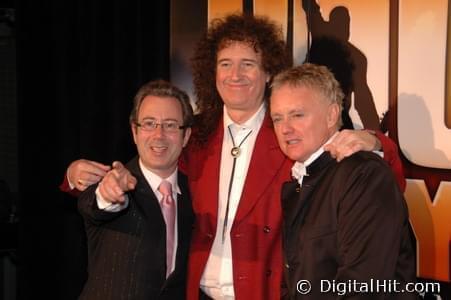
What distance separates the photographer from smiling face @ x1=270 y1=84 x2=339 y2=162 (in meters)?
1.82

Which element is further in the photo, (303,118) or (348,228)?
(303,118)

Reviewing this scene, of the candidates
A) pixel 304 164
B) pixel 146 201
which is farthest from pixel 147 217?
pixel 304 164

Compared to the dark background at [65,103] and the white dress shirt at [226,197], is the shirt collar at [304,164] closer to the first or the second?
the white dress shirt at [226,197]

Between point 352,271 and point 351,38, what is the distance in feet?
4.94

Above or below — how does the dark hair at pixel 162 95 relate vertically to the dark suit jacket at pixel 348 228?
above

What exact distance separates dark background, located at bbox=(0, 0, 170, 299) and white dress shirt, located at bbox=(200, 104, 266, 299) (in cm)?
147

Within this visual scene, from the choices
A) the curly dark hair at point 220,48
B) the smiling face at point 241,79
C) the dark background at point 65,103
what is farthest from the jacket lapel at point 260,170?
the dark background at point 65,103

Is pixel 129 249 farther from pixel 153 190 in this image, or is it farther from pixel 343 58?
pixel 343 58

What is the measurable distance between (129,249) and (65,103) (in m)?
2.08

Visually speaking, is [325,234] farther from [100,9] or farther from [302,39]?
[100,9]

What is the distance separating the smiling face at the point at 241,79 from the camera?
92.4 inches

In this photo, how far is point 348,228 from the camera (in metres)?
1.63

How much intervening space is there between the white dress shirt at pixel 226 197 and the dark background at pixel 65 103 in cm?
147

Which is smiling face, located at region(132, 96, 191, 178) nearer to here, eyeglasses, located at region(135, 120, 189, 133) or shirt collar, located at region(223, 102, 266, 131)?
eyeglasses, located at region(135, 120, 189, 133)
